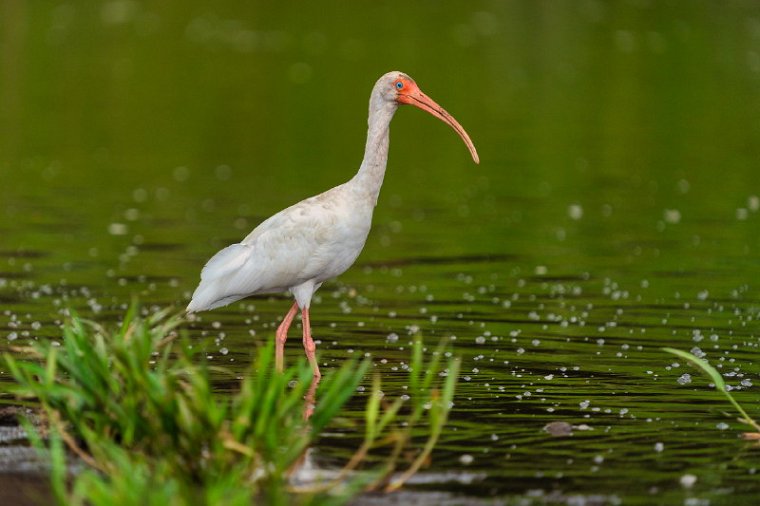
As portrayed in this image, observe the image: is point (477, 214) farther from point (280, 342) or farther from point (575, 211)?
point (280, 342)

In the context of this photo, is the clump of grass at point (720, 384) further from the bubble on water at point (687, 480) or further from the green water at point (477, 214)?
the bubble on water at point (687, 480)

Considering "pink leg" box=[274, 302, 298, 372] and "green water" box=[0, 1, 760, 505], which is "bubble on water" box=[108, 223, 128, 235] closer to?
"green water" box=[0, 1, 760, 505]

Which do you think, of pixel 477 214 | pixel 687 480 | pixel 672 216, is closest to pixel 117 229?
pixel 477 214

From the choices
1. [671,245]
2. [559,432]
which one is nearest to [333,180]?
[671,245]

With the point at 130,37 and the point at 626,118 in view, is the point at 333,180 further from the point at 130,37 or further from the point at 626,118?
the point at 130,37

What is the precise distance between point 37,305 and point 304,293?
3886 millimetres

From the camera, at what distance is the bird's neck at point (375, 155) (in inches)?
513

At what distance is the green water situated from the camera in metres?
11.3

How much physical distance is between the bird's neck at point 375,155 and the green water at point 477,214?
59.9 inches

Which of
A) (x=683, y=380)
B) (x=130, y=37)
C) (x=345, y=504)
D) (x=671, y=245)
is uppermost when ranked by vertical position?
(x=130, y=37)

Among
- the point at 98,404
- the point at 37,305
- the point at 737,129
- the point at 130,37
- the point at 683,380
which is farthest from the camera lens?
the point at 130,37

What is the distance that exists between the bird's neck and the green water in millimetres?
1522

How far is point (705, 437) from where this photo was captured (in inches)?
426

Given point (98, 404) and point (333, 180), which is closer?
point (98, 404)
